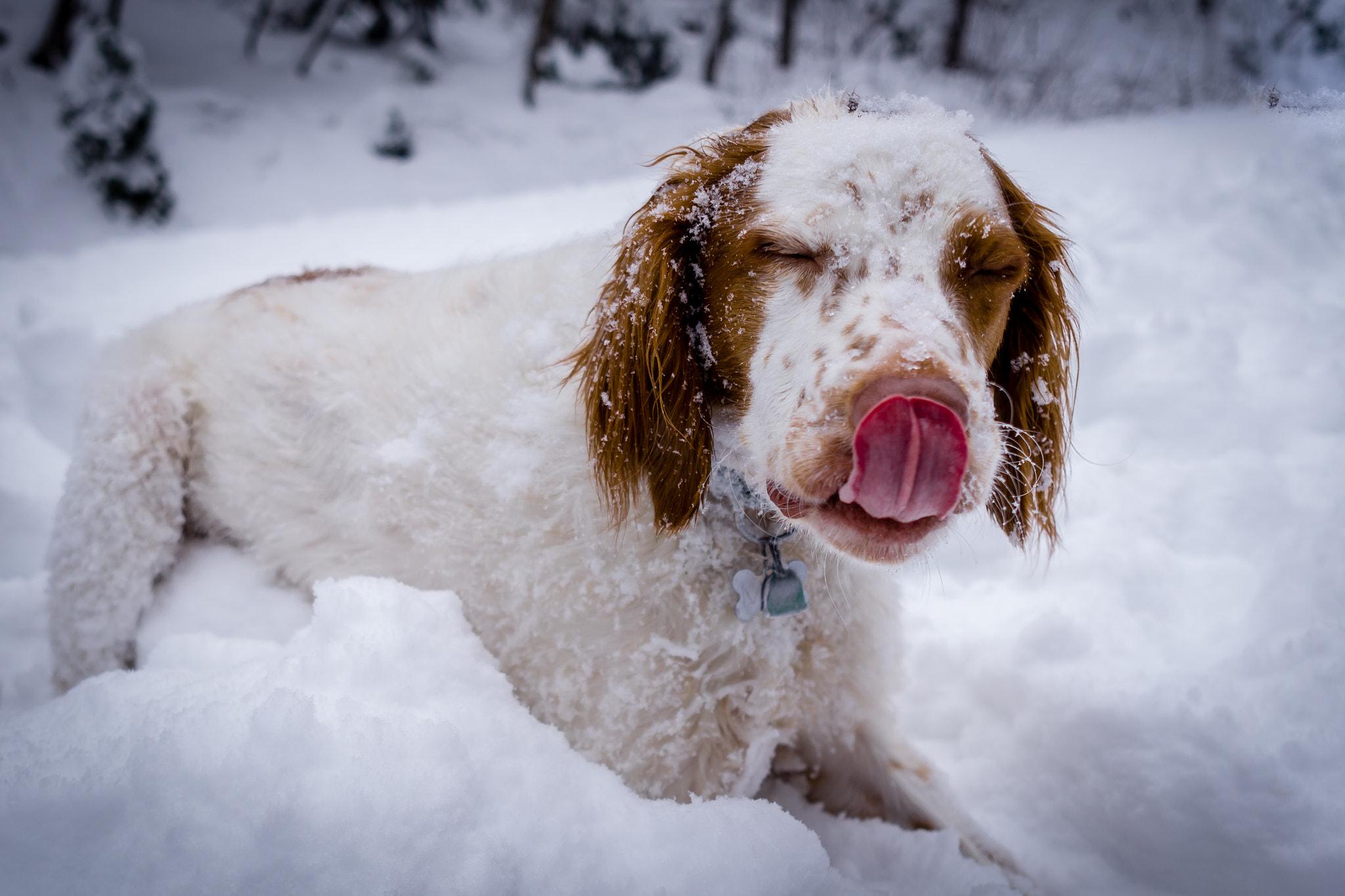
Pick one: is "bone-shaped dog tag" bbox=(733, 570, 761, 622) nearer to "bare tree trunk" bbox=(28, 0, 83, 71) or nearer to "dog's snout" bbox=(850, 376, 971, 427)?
"dog's snout" bbox=(850, 376, 971, 427)

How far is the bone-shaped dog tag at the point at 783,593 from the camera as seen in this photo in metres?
1.48

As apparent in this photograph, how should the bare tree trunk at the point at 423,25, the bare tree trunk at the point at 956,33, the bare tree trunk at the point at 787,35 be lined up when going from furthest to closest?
the bare tree trunk at the point at 423,25, the bare tree trunk at the point at 787,35, the bare tree trunk at the point at 956,33

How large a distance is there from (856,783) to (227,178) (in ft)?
33.1

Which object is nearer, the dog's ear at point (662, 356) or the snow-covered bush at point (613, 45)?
the dog's ear at point (662, 356)

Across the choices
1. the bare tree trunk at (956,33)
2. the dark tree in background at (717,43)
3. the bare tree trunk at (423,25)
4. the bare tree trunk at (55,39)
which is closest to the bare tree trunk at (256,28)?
the bare tree trunk at (423,25)

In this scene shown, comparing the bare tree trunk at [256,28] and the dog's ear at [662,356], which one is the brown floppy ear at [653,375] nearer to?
the dog's ear at [662,356]

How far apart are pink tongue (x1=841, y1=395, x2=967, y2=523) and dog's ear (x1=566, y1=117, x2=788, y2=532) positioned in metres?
0.44

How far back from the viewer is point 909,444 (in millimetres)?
983

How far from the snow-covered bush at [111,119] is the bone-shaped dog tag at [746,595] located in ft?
28.2

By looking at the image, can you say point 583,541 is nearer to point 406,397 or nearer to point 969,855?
point 406,397

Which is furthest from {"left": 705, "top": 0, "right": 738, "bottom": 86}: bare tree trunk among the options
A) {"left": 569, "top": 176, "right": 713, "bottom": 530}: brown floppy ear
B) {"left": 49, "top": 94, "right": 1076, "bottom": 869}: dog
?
{"left": 569, "top": 176, "right": 713, "bottom": 530}: brown floppy ear

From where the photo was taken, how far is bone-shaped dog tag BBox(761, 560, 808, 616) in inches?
58.4

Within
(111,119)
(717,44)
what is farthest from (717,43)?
(111,119)

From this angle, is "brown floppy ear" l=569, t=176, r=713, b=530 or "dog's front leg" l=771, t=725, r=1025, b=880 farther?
"dog's front leg" l=771, t=725, r=1025, b=880
